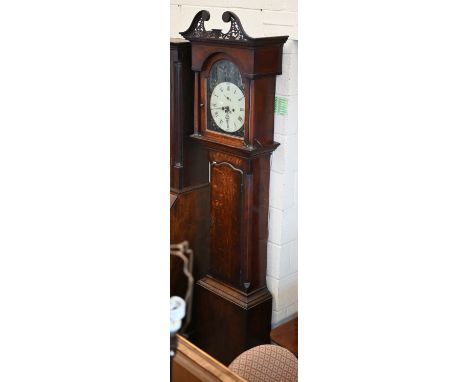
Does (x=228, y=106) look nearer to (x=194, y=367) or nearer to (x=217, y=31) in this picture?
(x=217, y=31)

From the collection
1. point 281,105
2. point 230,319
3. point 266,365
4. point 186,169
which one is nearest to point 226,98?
point 281,105

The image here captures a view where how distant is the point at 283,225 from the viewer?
1.63 metres

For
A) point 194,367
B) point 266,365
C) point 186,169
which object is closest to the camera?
point 194,367

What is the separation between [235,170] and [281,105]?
195 mm

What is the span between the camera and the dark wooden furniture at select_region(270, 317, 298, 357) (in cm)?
145

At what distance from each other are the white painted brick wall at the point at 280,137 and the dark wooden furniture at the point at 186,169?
0.43 ft

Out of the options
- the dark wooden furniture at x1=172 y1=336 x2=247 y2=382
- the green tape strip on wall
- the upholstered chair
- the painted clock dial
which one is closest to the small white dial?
the painted clock dial

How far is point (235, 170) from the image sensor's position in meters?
1.54

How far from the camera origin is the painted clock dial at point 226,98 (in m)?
1.48

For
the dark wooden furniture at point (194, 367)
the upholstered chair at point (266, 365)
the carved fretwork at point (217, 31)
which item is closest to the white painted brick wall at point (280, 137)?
the carved fretwork at point (217, 31)

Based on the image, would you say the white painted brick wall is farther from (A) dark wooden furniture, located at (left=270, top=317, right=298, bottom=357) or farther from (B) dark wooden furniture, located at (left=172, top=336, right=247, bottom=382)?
(B) dark wooden furniture, located at (left=172, top=336, right=247, bottom=382)

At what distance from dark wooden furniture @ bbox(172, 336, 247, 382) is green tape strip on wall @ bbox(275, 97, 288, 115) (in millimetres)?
1179
